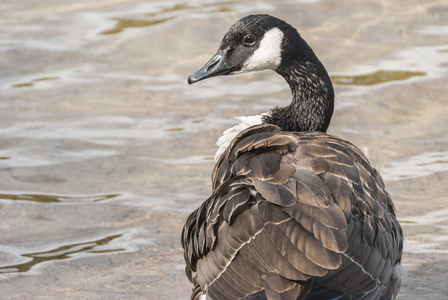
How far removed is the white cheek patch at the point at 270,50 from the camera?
607 centimetres

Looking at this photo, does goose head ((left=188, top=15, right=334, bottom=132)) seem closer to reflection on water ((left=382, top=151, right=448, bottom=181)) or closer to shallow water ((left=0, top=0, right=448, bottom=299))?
shallow water ((left=0, top=0, right=448, bottom=299))

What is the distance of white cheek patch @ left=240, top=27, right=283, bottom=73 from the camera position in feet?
19.9

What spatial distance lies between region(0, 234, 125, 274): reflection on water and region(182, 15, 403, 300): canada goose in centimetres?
143

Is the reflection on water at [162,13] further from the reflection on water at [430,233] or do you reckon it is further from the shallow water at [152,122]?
the reflection on water at [430,233]

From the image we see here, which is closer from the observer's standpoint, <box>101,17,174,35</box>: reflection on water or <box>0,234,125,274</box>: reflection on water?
<box>0,234,125,274</box>: reflection on water

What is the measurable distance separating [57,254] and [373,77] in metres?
4.89

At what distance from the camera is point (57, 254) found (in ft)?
21.0

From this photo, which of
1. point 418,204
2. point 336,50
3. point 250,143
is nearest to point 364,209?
point 250,143

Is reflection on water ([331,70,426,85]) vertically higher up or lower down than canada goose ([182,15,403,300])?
lower down

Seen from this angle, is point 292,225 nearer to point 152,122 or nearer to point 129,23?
point 152,122

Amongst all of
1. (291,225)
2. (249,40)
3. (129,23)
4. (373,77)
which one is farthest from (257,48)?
(129,23)

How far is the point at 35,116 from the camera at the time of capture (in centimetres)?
881

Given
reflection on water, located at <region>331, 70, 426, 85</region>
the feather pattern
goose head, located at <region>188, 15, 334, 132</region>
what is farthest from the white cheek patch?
reflection on water, located at <region>331, 70, 426, 85</region>

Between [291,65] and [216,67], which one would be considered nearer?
[291,65]
